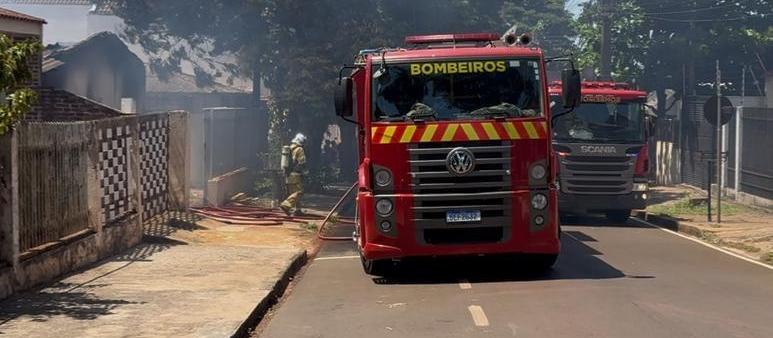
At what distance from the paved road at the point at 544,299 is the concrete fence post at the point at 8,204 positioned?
280 centimetres

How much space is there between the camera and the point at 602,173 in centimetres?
2181

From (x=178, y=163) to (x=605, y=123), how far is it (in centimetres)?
867

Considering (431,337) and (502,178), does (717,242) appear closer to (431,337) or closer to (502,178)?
(502,178)

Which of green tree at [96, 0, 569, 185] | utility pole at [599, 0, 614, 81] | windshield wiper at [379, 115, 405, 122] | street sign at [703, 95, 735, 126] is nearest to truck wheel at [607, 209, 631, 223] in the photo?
street sign at [703, 95, 735, 126]

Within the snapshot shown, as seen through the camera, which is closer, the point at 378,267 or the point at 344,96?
the point at 344,96

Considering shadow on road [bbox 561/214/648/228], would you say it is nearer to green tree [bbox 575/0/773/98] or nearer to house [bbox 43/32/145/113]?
house [bbox 43/32/145/113]

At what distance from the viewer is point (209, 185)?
23.6 metres

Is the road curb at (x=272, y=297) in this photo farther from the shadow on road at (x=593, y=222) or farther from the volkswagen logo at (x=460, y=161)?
the shadow on road at (x=593, y=222)

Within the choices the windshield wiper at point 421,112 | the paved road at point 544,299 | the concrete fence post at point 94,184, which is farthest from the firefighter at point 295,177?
the windshield wiper at point 421,112

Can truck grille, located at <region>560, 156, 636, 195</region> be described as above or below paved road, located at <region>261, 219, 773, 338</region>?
above

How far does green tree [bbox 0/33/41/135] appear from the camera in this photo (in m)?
9.63

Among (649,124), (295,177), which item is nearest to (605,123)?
(649,124)

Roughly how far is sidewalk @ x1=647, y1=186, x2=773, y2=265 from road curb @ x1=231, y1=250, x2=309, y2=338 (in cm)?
701

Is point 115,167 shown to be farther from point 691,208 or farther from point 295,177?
point 691,208
